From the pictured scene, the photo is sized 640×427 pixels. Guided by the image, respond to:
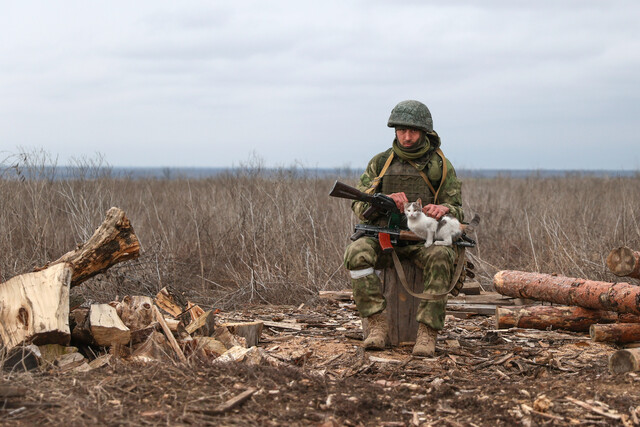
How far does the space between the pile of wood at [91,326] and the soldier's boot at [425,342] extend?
4.59 ft

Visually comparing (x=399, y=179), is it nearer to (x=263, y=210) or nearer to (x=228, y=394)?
(x=228, y=394)

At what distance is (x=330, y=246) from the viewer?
958 cm

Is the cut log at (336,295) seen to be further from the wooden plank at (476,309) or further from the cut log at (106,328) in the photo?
the cut log at (106,328)

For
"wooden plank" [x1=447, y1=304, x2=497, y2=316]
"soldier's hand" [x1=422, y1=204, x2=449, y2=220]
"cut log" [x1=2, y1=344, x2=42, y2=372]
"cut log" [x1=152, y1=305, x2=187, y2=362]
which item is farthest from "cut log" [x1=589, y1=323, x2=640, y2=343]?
"cut log" [x1=2, y1=344, x2=42, y2=372]

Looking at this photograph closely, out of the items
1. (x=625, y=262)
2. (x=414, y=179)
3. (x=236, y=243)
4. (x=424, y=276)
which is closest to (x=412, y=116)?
(x=414, y=179)

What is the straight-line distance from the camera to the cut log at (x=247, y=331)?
5824mm

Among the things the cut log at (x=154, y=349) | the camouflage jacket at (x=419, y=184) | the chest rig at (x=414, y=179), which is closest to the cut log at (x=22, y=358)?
the cut log at (x=154, y=349)

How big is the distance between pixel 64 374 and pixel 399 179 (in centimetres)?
309

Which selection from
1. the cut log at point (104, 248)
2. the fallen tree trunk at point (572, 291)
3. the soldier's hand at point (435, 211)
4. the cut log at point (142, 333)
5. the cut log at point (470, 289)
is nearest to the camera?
the cut log at point (142, 333)

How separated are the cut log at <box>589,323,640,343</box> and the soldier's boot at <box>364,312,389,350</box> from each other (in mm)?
1823

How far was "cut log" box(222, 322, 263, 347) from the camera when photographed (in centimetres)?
582

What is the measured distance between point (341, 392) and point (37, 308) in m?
2.20

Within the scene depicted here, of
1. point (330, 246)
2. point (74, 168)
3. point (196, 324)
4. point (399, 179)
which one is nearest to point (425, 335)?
point (399, 179)

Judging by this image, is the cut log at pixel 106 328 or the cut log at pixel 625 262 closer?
the cut log at pixel 106 328
